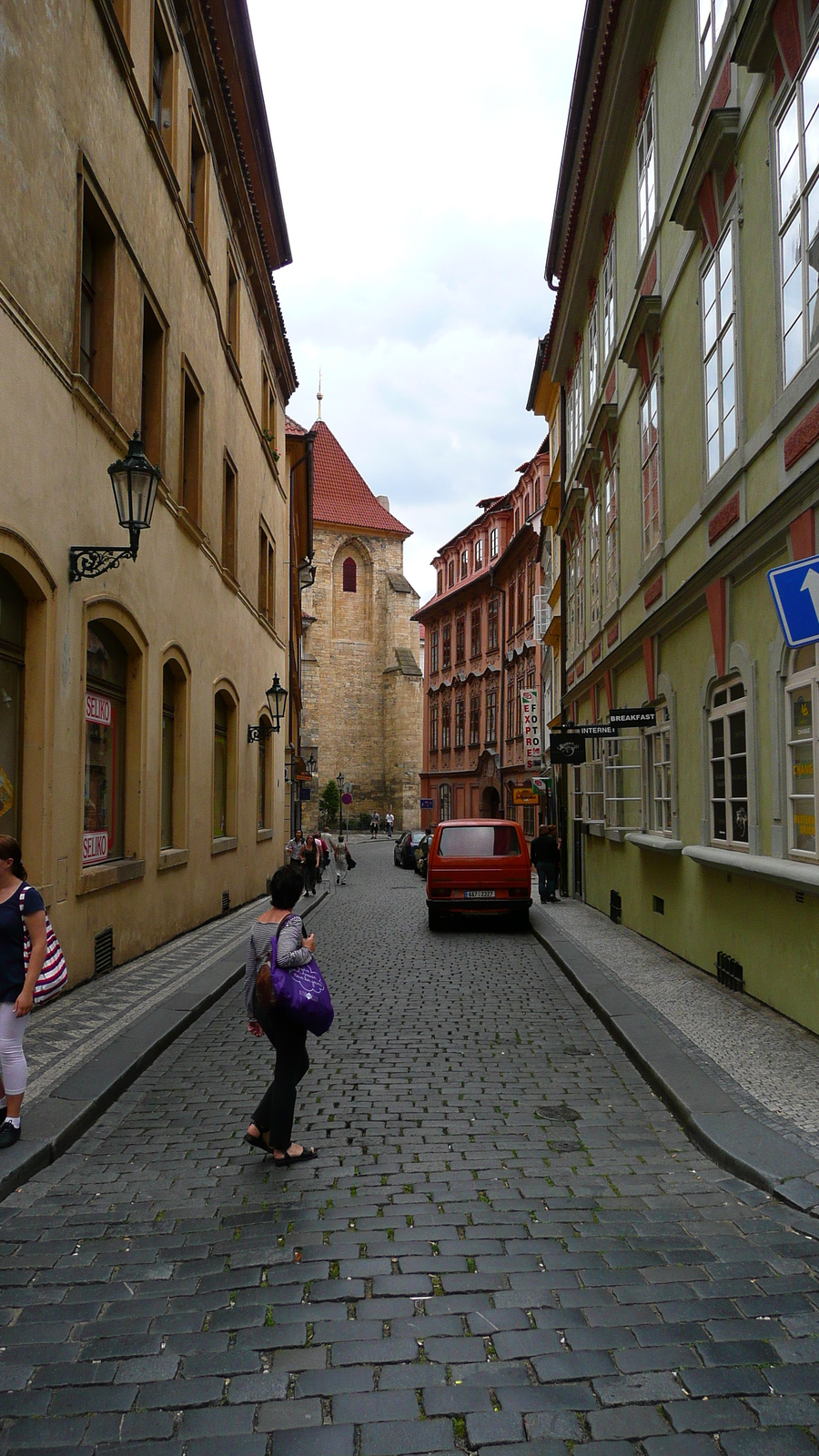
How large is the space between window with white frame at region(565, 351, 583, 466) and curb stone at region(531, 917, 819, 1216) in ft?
46.5

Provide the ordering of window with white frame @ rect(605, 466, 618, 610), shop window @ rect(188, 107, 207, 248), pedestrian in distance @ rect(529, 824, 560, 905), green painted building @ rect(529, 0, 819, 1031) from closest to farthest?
green painted building @ rect(529, 0, 819, 1031) < shop window @ rect(188, 107, 207, 248) < window with white frame @ rect(605, 466, 618, 610) < pedestrian in distance @ rect(529, 824, 560, 905)

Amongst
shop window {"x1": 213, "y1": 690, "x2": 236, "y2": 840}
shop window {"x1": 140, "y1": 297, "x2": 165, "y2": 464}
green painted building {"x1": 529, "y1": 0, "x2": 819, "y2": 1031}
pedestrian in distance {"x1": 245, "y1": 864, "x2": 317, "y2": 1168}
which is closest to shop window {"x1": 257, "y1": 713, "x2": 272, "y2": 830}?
shop window {"x1": 213, "y1": 690, "x2": 236, "y2": 840}

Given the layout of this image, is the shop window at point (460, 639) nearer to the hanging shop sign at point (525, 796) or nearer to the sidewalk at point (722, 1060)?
the hanging shop sign at point (525, 796)

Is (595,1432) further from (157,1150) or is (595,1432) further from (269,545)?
(269,545)

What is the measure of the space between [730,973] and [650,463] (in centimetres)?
664

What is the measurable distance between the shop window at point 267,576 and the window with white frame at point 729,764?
13357 mm

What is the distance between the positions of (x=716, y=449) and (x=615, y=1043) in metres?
5.46

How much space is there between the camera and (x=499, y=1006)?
379 inches

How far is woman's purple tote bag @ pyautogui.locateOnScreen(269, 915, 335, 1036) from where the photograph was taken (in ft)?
16.5

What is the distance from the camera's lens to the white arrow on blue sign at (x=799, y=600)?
4.52m

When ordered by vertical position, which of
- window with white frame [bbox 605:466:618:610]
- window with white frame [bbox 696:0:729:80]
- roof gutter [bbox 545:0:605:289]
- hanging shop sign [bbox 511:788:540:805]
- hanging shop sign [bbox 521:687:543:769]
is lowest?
hanging shop sign [bbox 511:788:540:805]

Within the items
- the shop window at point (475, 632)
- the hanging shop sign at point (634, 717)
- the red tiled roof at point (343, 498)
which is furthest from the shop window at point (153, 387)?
the red tiled roof at point (343, 498)

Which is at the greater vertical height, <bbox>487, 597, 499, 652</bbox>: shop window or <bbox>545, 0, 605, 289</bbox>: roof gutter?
<bbox>545, 0, 605, 289</bbox>: roof gutter

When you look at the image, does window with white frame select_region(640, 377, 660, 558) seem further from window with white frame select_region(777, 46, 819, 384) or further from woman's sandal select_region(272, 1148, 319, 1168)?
woman's sandal select_region(272, 1148, 319, 1168)
